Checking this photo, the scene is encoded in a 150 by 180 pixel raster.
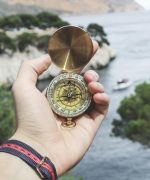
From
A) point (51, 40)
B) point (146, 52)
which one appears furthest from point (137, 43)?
point (51, 40)

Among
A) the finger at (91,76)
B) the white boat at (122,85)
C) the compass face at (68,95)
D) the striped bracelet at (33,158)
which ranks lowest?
the white boat at (122,85)

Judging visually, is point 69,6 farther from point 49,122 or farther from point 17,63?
point 49,122

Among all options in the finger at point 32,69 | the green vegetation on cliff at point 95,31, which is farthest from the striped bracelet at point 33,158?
the green vegetation on cliff at point 95,31

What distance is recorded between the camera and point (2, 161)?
1.65 m

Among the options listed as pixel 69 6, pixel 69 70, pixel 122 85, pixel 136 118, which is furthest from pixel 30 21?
pixel 69 6

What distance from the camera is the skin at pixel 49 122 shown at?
1833 millimetres

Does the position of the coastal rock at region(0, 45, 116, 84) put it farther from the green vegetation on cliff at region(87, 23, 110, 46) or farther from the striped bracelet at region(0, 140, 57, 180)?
the striped bracelet at region(0, 140, 57, 180)

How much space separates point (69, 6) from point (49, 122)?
112 metres

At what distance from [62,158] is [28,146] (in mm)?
157

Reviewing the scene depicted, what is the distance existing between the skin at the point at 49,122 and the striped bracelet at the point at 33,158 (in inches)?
3.6

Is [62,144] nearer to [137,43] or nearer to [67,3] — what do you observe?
[137,43]

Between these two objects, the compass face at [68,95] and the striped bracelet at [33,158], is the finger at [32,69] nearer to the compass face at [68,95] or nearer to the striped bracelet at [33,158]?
the compass face at [68,95]

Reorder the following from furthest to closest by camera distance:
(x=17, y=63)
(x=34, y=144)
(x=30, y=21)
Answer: (x=30, y=21), (x=17, y=63), (x=34, y=144)

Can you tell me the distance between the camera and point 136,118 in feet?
49.7
